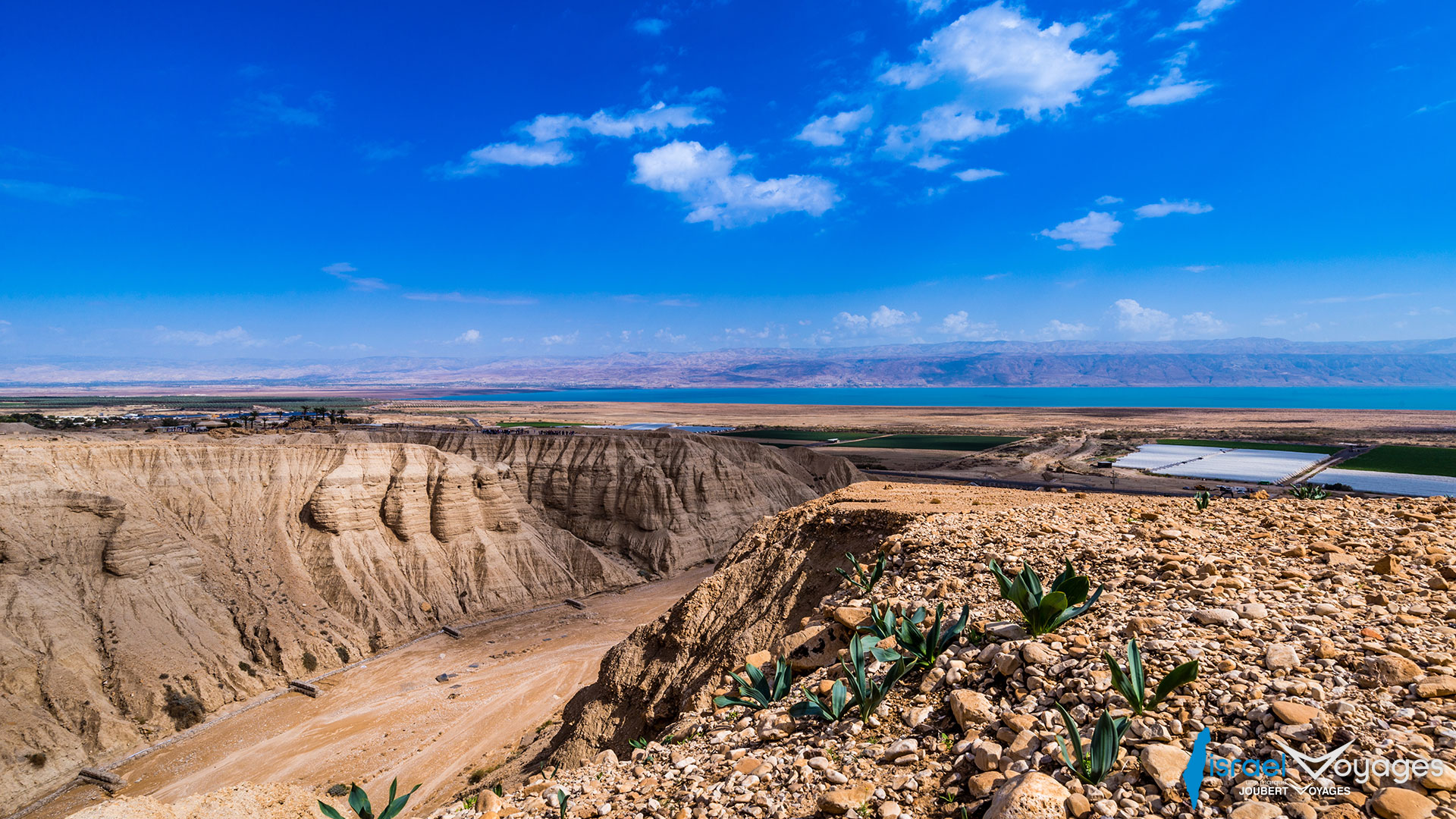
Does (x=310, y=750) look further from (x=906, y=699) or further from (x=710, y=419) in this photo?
(x=710, y=419)

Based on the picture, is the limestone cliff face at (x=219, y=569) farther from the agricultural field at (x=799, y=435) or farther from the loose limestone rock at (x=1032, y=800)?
the agricultural field at (x=799, y=435)

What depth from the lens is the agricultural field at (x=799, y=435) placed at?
343 feet

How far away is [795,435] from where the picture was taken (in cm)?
11062

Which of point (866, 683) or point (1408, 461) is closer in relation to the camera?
Result: point (866, 683)

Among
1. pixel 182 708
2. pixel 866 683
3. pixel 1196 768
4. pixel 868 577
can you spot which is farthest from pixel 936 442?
pixel 1196 768

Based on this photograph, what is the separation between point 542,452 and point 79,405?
183415 millimetres

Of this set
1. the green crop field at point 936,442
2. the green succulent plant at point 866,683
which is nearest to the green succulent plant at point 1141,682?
the green succulent plant at point 866,683

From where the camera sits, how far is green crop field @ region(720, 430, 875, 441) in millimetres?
105312

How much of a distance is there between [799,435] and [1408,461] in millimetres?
76503

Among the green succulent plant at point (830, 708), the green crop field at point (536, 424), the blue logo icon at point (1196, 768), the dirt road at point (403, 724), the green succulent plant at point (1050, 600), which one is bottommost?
the dirt road at point (403, 724)

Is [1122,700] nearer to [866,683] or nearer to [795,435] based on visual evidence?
[866,683]

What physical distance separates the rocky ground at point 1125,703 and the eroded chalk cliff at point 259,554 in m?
23.8

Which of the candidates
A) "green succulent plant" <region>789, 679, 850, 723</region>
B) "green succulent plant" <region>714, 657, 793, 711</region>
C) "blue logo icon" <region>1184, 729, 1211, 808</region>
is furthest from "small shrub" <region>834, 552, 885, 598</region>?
"blue logo icon" <region>1184, 729, 1211, 808</region>

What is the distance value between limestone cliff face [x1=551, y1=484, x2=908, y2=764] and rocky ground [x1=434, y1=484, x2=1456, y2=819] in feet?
6.05
